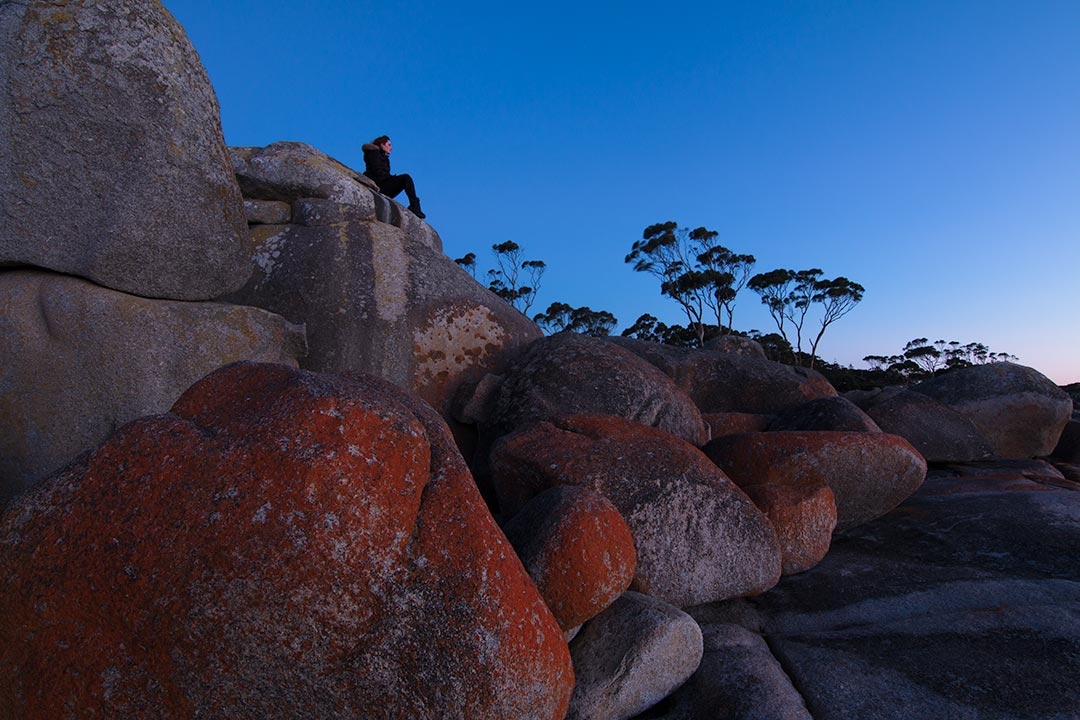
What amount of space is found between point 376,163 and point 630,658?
8486 millimetres

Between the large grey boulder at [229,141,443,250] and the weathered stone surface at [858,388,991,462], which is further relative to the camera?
the weathered stone surface at [858,388,991,462]

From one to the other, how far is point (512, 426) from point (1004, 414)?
7.17 meters

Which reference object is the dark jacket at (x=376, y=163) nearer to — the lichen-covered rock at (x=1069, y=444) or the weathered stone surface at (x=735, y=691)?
the weathered stone surface at (x=735, y=691)

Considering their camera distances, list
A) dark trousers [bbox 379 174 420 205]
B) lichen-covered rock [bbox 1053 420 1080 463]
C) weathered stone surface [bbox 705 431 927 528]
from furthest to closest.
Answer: lichen-covered rock [bbox 1053 420 1080 463] → dark trousers [bbox 379 174 420 205] → weathered stone surface [bbox 705 431 927 528]

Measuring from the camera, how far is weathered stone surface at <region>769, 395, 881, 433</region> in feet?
21.1

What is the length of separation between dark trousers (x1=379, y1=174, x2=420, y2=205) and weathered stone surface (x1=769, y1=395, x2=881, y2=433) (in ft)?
18.6

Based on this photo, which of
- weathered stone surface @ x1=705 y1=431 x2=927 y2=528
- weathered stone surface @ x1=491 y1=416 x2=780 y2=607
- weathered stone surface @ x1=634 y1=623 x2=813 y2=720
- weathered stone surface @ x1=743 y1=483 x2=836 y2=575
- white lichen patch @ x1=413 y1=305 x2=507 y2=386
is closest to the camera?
weathered stone surface @ x1=634 y1=623 x2=813 y2=720

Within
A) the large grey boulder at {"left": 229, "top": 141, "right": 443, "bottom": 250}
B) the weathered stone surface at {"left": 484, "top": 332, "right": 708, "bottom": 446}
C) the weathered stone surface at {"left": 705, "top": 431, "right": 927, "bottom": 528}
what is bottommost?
the weathered stone surface at {"left": 705, "top": 431, "right": 927, "bottom": 528}

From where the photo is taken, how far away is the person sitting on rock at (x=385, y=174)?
982 cm

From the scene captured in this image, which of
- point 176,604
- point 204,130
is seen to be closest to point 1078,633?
point 176,604

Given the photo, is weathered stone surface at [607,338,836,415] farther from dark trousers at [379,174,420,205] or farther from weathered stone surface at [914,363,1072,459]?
dark trousers at [379,174,420,205]

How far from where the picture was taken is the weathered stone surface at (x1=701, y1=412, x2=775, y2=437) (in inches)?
292

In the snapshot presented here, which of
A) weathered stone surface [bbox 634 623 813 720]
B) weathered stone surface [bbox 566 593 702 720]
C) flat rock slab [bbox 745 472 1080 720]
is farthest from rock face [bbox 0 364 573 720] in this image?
flat rock slab [bbox 745 472 1080 720]

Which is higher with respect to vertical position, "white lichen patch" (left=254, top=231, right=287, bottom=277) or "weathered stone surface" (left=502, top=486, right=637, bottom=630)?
"white lichen patch" (left=254, top=231, right=287, bottom=277)
